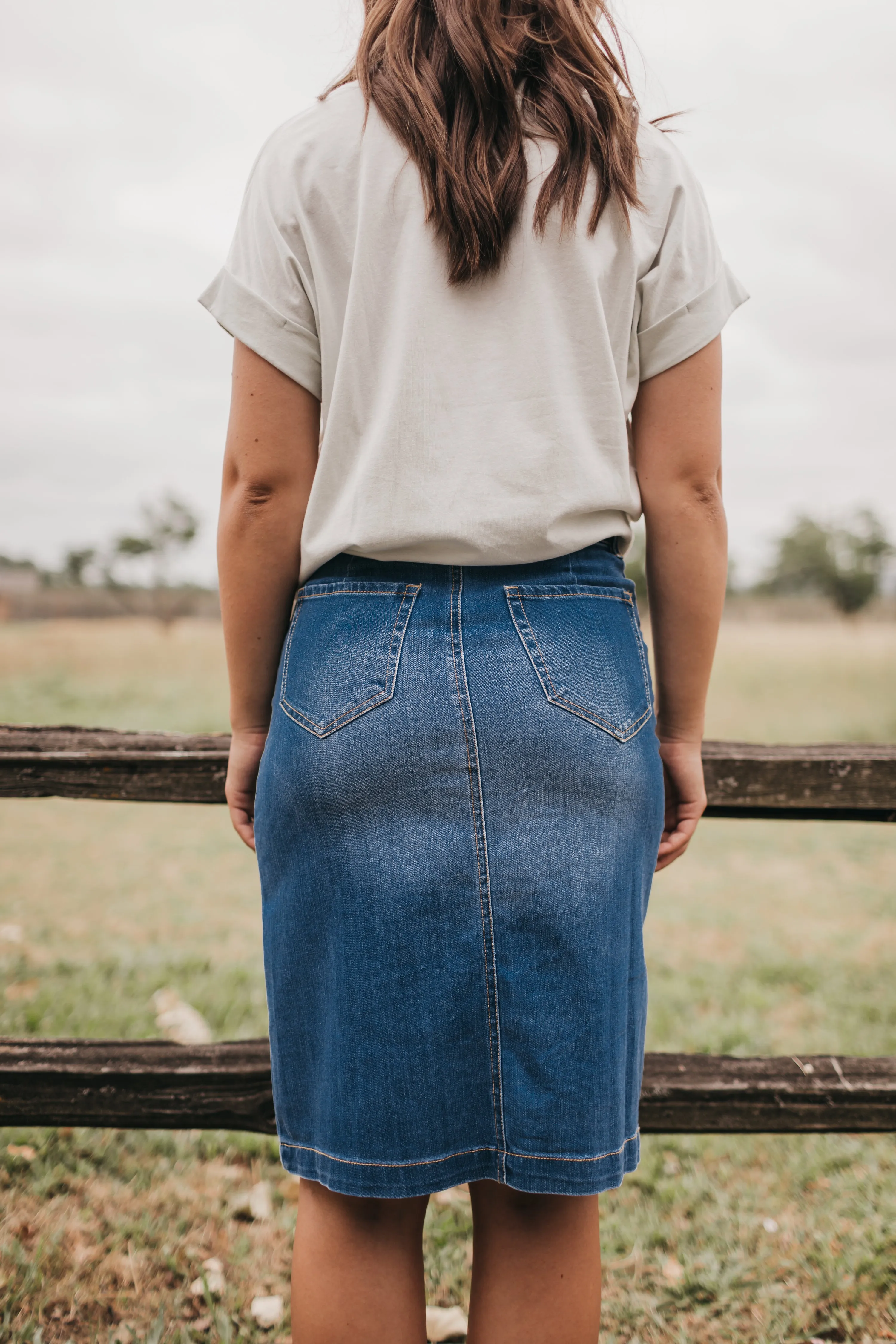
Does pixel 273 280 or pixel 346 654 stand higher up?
pixel 273 280

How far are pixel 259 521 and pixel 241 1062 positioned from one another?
53.2 inches

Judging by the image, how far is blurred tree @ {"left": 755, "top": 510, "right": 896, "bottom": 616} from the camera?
4822 centimetres

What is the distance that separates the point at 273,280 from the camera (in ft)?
4.04

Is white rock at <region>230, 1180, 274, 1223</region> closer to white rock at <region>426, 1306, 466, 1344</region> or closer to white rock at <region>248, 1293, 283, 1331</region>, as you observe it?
white rock at <region>248, 1293, 283, 1331</region>

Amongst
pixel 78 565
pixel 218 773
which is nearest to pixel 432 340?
pixel 218 773

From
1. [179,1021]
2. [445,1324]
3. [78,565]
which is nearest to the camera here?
[445,1324]

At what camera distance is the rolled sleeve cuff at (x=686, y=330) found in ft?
4.17

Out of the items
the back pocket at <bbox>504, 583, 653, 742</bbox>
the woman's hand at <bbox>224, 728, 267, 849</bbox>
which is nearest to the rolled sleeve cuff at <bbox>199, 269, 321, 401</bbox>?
the back pocket at <bbox>504, 583, 653, 742</bbox>

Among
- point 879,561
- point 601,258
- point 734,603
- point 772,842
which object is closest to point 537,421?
point 601,258

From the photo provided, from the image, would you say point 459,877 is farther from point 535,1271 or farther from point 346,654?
point 535,1271

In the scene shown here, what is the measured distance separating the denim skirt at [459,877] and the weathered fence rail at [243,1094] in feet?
2.93

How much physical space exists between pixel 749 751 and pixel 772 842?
22.3ft

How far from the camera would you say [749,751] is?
2102 mm

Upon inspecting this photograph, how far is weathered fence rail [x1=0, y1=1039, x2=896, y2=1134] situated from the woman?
0.82m
